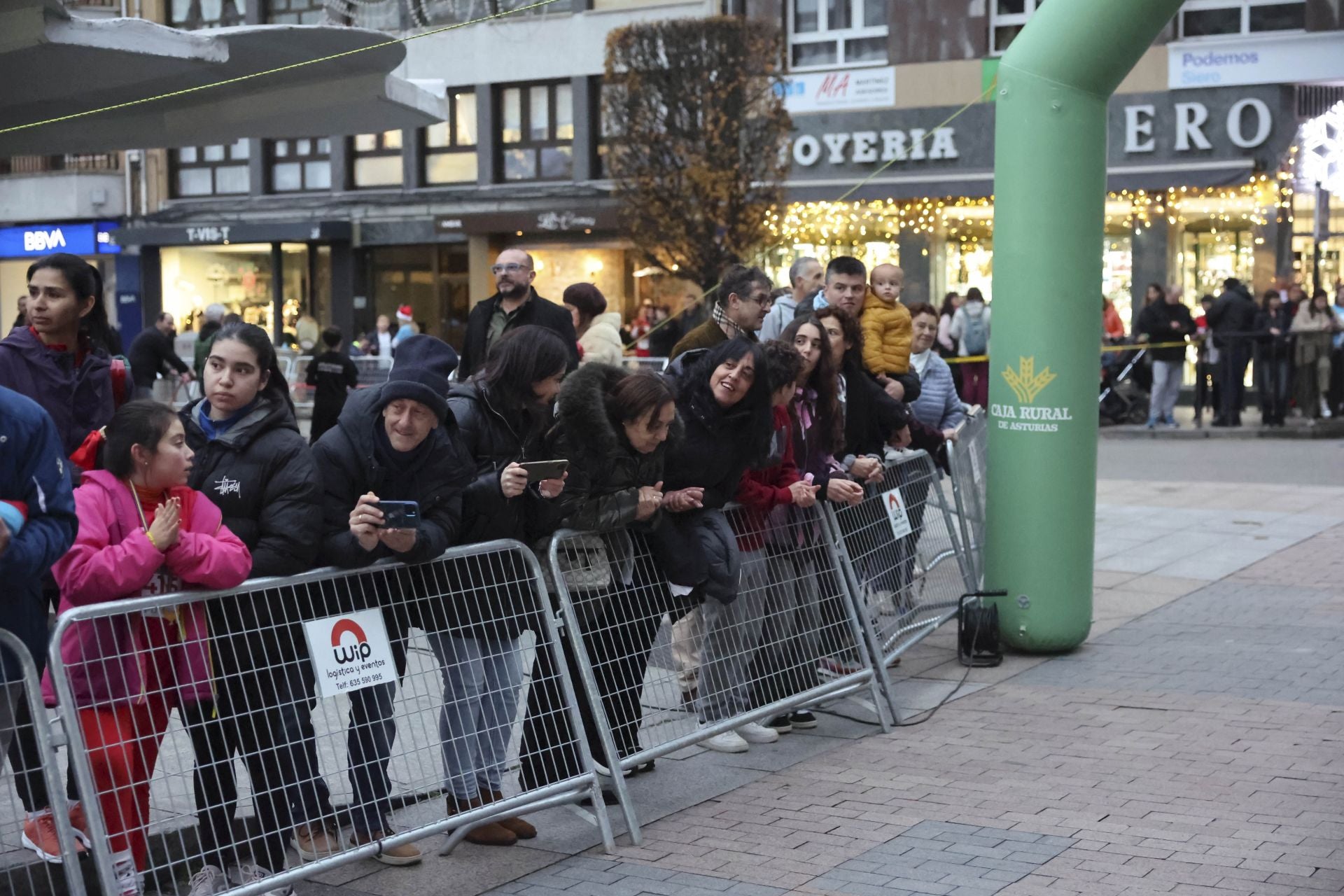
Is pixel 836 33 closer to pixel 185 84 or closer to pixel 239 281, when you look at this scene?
pixel 239 281

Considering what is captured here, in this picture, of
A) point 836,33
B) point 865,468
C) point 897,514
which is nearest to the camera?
point 865,468

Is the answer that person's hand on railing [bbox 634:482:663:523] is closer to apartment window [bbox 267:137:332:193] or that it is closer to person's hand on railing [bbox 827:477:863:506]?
person's hand on railing [bbox 827:477:863:506]

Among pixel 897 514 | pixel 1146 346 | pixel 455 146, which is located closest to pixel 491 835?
pixel 897 514

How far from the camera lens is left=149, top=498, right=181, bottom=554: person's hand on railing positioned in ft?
13.9

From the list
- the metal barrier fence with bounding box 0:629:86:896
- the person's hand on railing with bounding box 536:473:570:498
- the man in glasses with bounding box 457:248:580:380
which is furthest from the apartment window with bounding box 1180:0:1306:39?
the metal barrier fence with bounding box 0:629:86:896

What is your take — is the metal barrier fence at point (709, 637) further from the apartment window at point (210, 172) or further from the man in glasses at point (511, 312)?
the apartment window at point (210, 172)

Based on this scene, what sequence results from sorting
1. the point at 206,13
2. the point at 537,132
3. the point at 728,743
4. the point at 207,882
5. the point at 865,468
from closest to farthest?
the point at 207,882 → the point at 728,743 → the point at 865,468 → the point at 537,132 → the point at 206,13

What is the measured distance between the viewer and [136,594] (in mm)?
4410

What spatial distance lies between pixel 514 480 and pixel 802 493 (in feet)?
5.56

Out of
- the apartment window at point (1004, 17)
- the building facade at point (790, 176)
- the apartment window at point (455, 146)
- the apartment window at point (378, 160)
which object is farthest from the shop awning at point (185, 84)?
the apartment window at point (378, 160)

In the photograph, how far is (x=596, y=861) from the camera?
5.27 m

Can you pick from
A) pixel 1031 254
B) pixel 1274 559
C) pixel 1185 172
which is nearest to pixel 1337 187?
pixel 1185 172

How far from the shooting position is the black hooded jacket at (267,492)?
4.66 m

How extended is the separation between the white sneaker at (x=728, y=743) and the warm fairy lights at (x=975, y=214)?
19.1 m
